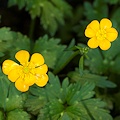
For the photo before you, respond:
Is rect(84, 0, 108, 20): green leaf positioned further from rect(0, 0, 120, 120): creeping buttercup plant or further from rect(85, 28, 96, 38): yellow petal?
rect(85, 28, 96, 38): yellow petal

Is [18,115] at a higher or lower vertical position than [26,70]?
lower

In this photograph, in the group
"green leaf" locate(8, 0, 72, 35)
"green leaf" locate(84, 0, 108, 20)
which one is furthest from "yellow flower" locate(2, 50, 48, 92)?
"green leaf" locate(84, 0, 108, 20)

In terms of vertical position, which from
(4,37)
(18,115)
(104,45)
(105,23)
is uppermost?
(105,23)

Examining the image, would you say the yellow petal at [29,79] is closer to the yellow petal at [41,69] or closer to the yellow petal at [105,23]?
the yellow petal at [41,69]

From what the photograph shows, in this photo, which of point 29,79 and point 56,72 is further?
point 56,72

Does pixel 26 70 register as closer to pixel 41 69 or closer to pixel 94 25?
pixel 41 69

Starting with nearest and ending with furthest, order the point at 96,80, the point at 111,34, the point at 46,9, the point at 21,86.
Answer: the point at 21,86 < the point at 111,34 < the point at 96,80 < the point at 46,9

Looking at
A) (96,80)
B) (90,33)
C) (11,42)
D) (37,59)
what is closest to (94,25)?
(90,33)

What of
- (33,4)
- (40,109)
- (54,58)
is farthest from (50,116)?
(33,4)
